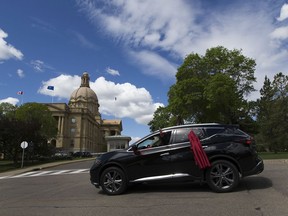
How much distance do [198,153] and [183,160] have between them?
0.46 m

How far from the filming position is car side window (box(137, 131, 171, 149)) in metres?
9.59

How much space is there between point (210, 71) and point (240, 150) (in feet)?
135

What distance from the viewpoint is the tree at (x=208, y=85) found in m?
45.6

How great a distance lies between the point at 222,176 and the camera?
8.88 m

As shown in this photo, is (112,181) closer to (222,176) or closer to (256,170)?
(222,176)

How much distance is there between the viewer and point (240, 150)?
29.5ft

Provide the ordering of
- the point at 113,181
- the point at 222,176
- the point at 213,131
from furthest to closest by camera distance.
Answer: the point at 113,181, the point at 213,131, the point at 222,176

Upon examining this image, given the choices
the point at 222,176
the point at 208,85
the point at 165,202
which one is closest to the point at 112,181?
the point at 165,202

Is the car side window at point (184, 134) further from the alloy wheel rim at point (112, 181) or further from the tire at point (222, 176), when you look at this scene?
the alloy wheel rim at point (112, 181)

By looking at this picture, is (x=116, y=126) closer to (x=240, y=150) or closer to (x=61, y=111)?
(x=61, y=111)

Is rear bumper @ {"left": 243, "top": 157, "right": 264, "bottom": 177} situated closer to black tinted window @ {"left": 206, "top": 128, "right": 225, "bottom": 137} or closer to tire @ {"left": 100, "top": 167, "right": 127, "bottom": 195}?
black tinted window @ {"left": 206, "top": 128, "right": 225, "bottom": 137}

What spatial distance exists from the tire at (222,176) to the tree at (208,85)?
35.5 meters

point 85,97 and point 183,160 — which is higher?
point 85,97

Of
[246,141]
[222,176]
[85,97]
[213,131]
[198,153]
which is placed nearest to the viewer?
[222,176]
